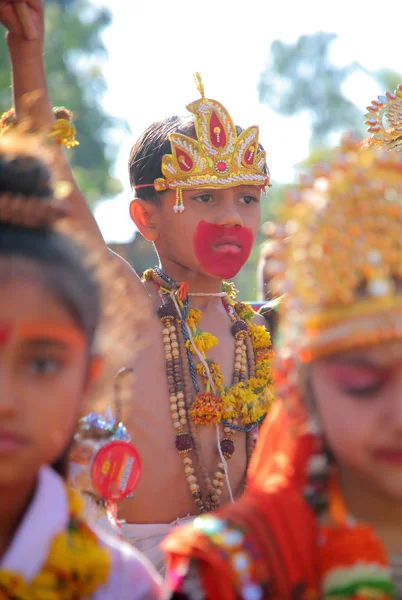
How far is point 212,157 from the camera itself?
156 inches

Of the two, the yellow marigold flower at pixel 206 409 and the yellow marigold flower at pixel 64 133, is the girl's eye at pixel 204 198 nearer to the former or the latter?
the yellow marigold flower at pixel 206 409

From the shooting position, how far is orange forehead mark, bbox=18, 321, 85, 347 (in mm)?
1764

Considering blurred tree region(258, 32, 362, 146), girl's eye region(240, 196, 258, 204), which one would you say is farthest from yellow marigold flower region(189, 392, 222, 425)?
blurred tree region(258, 32, 362, 146)

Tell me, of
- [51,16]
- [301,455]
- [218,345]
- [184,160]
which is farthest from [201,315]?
[51,16]

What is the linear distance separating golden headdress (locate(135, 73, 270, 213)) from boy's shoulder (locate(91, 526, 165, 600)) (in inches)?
82.8

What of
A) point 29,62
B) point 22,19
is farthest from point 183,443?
point 22,19

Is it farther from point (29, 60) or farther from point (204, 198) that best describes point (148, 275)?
point (29, 60)

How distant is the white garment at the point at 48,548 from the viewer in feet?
5.97

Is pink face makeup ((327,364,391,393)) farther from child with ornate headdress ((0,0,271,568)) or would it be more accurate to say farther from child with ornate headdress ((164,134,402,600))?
child with ornate headdress ((0,0,271,568))

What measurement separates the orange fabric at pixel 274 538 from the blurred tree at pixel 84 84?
18.5m

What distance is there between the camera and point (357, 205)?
1.87 meters

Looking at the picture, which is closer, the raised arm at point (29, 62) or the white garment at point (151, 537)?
the raised arm at point (29, 62)

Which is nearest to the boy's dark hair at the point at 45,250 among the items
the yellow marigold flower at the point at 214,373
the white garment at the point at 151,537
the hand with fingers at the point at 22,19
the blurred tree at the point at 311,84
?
the hand with fingers at the point at 22,19

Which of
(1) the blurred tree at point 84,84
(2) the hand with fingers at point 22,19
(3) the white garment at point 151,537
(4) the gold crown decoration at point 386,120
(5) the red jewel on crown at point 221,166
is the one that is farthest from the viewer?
(1) the blurred tree at point 84,84
